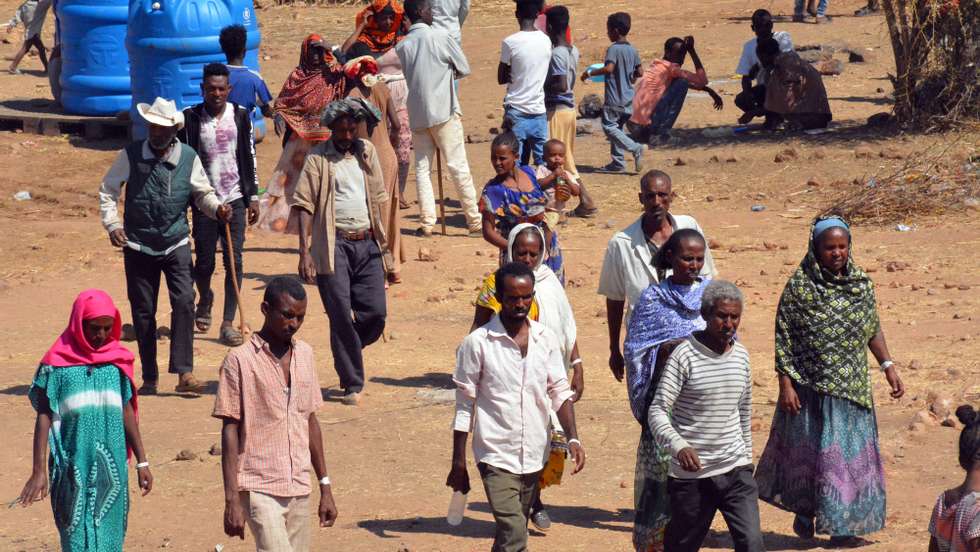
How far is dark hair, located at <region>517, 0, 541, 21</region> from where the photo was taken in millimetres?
12367

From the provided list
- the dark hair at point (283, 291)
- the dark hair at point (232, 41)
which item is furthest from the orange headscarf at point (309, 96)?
the dark hair at point (283, 291)

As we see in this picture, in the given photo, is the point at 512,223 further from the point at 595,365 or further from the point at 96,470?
the point at 96,470

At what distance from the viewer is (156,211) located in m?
8.13

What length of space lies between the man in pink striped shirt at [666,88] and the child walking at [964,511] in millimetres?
11037

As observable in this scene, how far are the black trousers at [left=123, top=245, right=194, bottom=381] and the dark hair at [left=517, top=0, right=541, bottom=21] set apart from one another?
4875 millimetres

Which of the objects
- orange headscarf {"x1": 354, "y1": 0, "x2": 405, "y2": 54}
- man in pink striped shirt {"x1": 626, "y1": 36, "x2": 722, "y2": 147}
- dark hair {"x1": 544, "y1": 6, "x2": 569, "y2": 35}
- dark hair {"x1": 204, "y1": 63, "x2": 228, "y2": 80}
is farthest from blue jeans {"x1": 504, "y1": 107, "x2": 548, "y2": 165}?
→ dark hair {"x1": 204, "y1": 63, "x2": 228, "y2": 80}

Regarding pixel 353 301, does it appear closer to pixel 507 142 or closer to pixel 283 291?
pixel 507 142

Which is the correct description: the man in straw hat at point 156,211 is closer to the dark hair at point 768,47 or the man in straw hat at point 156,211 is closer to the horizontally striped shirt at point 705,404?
the horizontally striped shirt at point 705,404

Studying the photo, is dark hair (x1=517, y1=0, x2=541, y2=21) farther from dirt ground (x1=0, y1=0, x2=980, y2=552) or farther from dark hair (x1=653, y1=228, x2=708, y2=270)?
dark hair (x1=653, y1=228, x2=708, y2=270)

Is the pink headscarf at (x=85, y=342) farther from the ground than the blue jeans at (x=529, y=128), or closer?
farther from the ground

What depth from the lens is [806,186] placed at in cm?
1373

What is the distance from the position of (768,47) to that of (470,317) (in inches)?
262

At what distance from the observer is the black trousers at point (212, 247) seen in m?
9.32

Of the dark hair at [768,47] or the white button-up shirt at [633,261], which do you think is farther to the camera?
the dark hair at [768,47]
